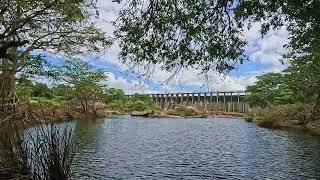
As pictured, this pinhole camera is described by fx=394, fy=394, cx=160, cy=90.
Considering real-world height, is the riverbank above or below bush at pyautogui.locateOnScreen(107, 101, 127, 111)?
below

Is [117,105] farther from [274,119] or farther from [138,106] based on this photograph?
[274,119]

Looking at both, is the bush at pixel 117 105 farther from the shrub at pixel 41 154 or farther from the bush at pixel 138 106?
the shrub at pixel 41 154

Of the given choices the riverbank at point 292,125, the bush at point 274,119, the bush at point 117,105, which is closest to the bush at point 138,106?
the bush at point 117,105

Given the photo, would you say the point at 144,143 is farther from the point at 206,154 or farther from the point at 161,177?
the point at 161,177

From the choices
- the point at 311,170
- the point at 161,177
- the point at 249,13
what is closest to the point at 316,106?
the point at 311,170

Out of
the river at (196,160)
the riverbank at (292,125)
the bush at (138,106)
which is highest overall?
the bush at (138,106)

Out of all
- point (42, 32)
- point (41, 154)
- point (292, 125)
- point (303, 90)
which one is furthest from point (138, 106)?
point (41, 154)

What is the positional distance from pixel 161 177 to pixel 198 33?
239 inches

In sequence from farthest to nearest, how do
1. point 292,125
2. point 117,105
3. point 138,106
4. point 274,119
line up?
point 138,106
point 117,105
point 274,119
point 292,125

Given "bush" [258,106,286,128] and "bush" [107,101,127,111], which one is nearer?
"bush" [258,106,286,128]

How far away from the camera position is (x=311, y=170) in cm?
1383

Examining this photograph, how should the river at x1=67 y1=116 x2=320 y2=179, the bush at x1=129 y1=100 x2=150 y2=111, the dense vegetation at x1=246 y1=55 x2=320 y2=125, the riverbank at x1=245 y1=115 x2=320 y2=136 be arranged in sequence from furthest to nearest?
1. the bush at x1=129 y1=100 x2=150 y2=111
2. the riverbank at x1=245 y1=115 x2=320 y2=136
3. the dense vegetation at x1=246 y1=55 x2=320 y2=125
4. the river at x1=67 y1=116 x2=320 y2=179

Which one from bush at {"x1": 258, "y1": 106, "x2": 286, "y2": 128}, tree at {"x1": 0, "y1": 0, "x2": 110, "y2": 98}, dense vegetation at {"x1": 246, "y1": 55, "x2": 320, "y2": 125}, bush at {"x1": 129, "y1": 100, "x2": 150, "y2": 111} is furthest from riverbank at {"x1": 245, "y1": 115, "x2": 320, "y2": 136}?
bush at {"x1": 129, "y1": 100, "x2": 150, "y2": 111}

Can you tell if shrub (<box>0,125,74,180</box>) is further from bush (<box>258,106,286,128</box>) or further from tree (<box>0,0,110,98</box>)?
bush (<box>258,106,286,128</box>)
